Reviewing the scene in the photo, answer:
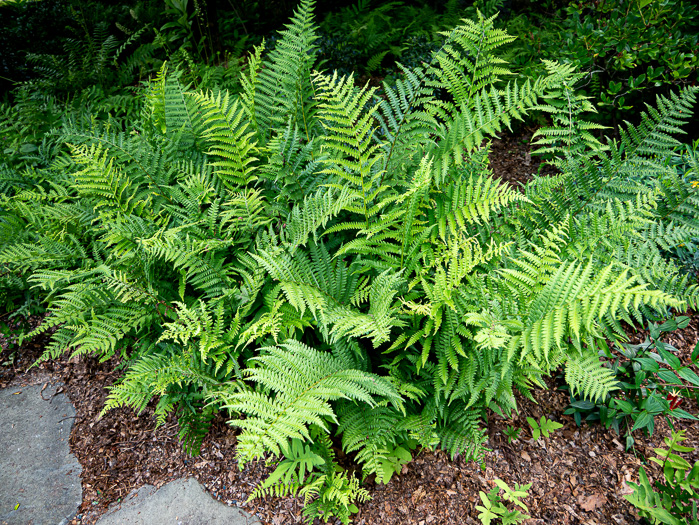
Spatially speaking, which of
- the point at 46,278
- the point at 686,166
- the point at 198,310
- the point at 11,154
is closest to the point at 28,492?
the point at 46,278

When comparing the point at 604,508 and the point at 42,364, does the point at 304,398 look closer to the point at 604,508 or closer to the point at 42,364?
the point at 604,508

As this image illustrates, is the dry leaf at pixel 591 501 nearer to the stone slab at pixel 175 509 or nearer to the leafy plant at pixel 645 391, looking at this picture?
the leafy plant at pixel 645 391

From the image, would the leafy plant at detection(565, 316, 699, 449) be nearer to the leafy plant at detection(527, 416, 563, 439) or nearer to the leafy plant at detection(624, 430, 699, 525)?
the leafy plant at detection(527, 416, 563, 439)

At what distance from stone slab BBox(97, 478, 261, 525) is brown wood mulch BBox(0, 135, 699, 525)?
Answer: 4 centimetres

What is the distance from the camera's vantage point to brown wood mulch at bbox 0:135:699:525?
1919 millimetres

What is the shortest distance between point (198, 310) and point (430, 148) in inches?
55.9

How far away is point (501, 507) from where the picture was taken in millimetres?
1808

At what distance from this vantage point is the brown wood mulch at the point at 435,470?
192cm

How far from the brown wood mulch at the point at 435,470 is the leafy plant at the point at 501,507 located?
8 cm

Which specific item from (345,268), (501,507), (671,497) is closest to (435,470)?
(501,507)

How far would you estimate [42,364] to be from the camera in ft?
8.75

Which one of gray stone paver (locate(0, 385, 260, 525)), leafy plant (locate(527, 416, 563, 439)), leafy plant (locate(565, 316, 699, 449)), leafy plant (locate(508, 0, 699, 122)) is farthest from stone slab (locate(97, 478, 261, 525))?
leafy plant (locate(508, 0, 699, 122))

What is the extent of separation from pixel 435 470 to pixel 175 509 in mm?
1215

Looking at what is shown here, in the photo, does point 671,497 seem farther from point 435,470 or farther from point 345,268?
point 345,268
